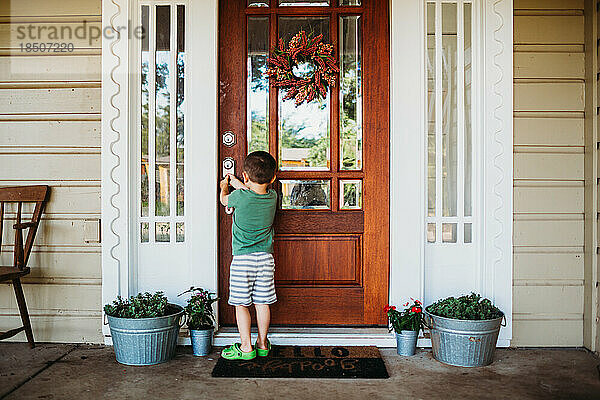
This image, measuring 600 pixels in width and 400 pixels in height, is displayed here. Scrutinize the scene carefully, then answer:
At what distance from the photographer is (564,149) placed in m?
3.41

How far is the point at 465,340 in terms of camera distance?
9.98 ft

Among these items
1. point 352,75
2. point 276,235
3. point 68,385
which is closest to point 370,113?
point 352,75

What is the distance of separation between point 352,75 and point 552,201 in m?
1.43

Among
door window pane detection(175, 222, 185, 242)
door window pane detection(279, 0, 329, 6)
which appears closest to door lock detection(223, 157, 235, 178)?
door window pane detection(175, 222, 185, 242)

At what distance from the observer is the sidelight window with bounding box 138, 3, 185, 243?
346 cm

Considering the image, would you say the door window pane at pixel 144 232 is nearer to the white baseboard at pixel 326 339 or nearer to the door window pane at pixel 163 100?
the door window pane at pixel 163 100

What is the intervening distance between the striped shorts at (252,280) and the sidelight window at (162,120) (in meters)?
0.56

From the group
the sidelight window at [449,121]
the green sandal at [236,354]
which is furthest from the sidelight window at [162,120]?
the sidelight window at [449,121]

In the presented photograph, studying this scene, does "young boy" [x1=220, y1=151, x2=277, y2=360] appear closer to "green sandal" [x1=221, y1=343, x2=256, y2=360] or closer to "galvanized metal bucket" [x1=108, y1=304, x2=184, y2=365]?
"green sandal" [x1=221, y1=343, x2=256, y2=360]

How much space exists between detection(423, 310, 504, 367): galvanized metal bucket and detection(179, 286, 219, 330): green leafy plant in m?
1.27

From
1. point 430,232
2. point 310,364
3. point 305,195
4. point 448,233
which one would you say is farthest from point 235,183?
point 448,233

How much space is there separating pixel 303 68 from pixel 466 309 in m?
1.70

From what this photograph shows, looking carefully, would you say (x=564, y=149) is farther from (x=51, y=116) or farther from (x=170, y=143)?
(x=51, y=116)

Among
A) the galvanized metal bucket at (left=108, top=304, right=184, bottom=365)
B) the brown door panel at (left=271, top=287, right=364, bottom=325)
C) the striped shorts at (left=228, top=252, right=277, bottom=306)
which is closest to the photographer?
the galvanized metal bucket at (left=108, top=304, right=184, bottom=365)
